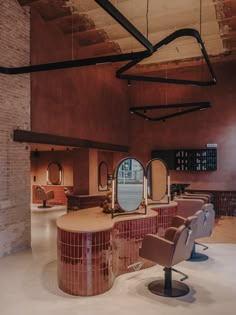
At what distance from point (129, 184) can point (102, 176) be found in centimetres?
543

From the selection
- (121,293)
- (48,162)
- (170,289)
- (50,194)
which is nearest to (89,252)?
(121,293)

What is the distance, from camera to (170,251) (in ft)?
11.5

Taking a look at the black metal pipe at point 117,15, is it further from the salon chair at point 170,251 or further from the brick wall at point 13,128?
the brick wall at point 13,128

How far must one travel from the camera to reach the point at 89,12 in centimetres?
638

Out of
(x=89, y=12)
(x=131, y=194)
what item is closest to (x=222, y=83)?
(x=89, y=12)

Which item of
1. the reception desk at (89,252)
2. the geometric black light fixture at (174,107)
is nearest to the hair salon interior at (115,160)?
the reception desk at (89,252)

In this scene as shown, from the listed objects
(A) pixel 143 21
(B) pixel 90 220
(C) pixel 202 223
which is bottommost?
(C) pixel 202 223

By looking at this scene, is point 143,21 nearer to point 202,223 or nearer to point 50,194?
point 202,223

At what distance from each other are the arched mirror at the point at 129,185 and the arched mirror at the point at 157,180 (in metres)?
0.58

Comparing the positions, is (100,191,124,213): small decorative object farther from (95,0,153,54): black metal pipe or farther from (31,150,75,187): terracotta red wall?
(31,150,75,187): terracotta red wall

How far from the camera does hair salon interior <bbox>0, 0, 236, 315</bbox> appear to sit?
11.8 ft

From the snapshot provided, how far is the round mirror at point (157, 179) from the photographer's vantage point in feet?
17.7

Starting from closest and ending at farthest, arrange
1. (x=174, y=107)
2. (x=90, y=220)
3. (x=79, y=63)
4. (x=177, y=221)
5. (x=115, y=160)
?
(x=90, y=220), (x=79, y=63), (x=177, y=221), (x=174, y=107), (x=115, y=160)

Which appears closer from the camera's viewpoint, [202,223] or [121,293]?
[121,293]
